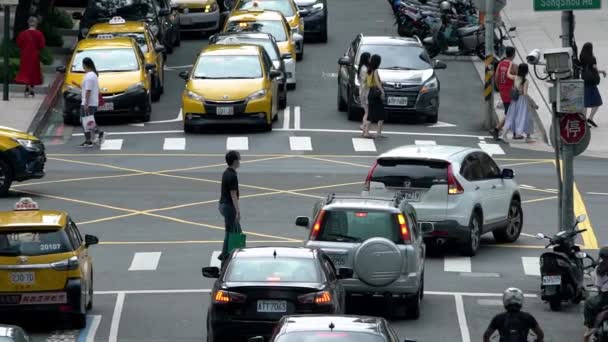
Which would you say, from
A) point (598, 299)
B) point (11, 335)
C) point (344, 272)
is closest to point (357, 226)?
point (344, 272)

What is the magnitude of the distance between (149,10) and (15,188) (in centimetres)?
1717

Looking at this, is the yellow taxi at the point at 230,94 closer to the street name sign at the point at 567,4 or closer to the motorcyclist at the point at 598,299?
the street name sign at the point at 567,4

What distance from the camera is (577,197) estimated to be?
97.2 feet

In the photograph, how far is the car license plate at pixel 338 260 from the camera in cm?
1952

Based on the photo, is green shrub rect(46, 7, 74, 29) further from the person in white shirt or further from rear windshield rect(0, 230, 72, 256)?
rear windshield rect(0, 230, 72, 256)

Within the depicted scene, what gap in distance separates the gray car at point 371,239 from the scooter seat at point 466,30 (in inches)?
1059

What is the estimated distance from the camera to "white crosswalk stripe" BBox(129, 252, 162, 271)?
23422mm

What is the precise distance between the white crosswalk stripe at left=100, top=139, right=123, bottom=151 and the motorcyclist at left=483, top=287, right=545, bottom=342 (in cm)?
→ 1970

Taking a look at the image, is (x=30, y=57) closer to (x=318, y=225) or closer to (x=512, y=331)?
(x=318, y=225)

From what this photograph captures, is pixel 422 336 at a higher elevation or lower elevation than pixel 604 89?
higher

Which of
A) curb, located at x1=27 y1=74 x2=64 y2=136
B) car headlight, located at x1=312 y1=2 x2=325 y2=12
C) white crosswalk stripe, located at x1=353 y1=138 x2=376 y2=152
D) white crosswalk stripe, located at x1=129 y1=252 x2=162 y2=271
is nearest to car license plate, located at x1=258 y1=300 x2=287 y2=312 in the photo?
white crosswalk stripe, located at x1=129 y1=252 x2=162 y2=271

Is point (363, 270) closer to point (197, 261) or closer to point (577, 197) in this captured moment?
point (197, 261)

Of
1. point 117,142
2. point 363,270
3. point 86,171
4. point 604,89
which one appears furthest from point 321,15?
point 363,270

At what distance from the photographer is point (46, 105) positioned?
125 ft
